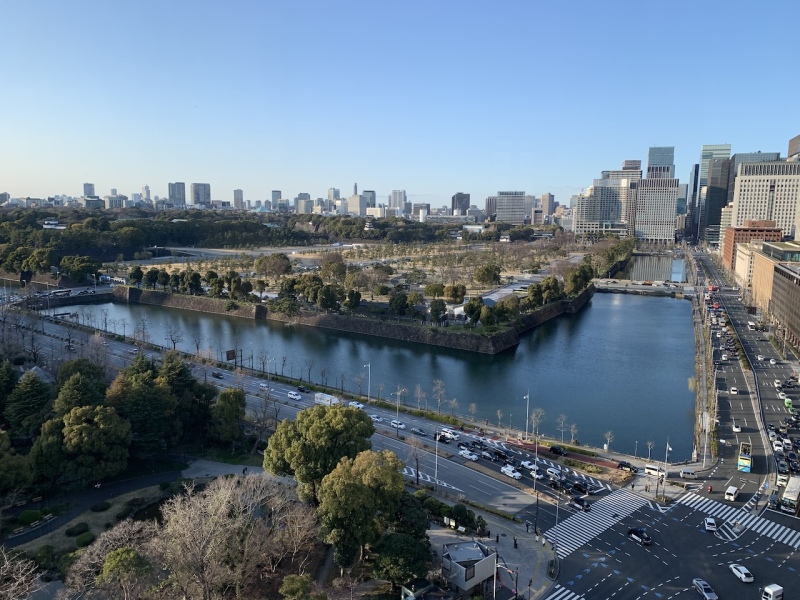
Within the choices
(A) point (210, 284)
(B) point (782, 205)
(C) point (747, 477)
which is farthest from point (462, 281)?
(B) point (782, 205)

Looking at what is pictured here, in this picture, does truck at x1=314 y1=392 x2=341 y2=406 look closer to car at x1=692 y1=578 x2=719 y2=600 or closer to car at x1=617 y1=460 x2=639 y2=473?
car at x1=617 y1=460 x2=639 y2=473

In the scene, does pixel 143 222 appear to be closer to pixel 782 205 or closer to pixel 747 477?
pixel 747 477

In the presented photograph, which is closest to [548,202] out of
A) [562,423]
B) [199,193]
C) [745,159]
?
[745,159]

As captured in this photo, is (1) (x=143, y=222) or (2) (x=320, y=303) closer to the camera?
(2) (x=320, y=303)

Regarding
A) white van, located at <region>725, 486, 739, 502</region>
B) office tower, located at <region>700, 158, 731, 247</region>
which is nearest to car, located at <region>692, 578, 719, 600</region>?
white van, located at <region>725, 486, 739, 502</region>

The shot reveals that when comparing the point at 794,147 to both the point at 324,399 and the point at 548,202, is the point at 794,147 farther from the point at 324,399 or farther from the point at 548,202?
the point at 548,202
